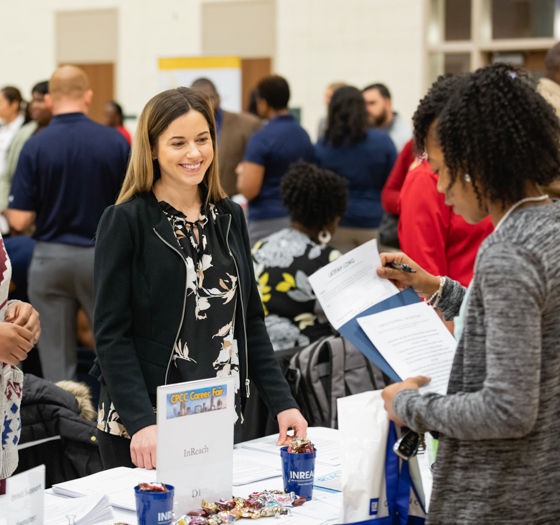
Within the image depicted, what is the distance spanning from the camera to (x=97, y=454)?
2.42m

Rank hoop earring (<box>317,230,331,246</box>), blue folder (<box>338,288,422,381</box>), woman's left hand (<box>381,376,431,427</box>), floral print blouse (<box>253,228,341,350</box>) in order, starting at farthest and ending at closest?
hoop earring (<box>317,230,331,246</box>) → floral print blouse (<box>253,228,341,350</box>) → blue folder (<box>338,288,422,381</box>) → woman's left hand (<box>381,376,431,427</box>)

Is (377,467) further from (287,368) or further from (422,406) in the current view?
(287,368)

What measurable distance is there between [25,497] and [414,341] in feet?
2.42

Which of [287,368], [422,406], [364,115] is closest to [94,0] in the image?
[364,115]

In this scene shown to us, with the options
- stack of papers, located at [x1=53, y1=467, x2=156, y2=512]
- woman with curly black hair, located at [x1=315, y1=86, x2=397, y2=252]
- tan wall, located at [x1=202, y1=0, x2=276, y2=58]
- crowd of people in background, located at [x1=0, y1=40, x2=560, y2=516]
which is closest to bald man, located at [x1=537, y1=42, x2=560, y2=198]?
crowd of people in background, located at [x1=0, y1=40, x2=560, y2=516]

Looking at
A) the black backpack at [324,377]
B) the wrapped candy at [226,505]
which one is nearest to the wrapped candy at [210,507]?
the wrapped candy at [226,505]

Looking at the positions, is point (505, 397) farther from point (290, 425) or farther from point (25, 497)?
point (290, 425)

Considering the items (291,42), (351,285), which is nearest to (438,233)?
(351,285)

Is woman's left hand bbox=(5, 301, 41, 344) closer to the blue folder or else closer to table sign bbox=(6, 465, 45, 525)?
table sign bbox=(6, 465, 45, 525)

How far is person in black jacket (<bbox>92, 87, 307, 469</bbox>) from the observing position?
Answer: 1.62 m

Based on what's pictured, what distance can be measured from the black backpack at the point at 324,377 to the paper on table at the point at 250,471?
865 millimetres

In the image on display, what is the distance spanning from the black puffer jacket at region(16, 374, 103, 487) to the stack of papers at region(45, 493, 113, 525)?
39.5 inches

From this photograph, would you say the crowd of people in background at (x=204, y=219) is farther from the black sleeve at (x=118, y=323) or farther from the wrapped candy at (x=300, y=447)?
the wrapped candy at (x=300, y=447)

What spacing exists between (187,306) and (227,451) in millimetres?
395
